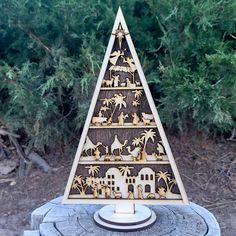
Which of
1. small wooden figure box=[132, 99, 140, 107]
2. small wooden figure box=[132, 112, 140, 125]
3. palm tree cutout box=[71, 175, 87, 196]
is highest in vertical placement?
small wooden figure box=[132, 99, 140, 107]

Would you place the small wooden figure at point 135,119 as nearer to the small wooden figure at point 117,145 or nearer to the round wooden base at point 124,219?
the small wooden figure at point 117,145

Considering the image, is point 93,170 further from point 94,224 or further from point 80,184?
point 94,224

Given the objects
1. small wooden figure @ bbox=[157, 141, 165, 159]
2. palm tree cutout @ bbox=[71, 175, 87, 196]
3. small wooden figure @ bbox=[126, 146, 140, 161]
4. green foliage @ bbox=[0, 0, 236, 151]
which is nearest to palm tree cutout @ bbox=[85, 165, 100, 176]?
palm tree cutout @ bbox=[71, 175, 87, 196]

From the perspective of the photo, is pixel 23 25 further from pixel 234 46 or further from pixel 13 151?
pixel 234 46

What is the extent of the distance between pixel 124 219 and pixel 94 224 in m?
0.13

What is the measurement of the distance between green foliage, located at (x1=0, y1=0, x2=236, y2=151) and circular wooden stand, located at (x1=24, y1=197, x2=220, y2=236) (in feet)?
2.55

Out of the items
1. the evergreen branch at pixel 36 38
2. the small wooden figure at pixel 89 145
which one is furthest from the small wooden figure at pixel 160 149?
the evergreen branch at pixel 36 38

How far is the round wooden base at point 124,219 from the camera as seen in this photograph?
5.69ft

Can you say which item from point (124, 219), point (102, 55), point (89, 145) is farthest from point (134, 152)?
point (102, 55)

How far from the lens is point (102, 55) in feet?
8.93

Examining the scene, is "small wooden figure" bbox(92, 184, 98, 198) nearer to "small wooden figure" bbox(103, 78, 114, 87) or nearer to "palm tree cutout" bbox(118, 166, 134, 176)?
"palm tree cutout" bbox(118, 166, 134, 176)

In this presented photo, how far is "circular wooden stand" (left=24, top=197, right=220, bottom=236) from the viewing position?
1.75m

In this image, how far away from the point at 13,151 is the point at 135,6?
1458mm

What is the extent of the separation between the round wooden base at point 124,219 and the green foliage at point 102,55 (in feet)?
2.91
